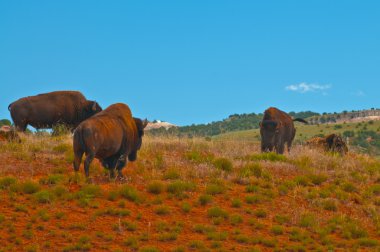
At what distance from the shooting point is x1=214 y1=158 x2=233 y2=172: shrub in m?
17.5

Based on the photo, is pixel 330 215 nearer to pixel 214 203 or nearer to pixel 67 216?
pixel 214 203

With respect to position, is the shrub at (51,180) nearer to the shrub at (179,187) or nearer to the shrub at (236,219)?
the shrub at (179,187)

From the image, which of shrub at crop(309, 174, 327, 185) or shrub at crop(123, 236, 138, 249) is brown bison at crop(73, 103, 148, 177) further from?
shrub at crop(309, 174, 327, 185)

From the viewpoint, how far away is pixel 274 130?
21.8m

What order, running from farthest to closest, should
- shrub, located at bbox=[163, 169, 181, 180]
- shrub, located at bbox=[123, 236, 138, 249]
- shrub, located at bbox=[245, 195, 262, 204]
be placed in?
1. shrub, located at bbox=[163, 169, 181, 180]
2. shrub, located at bbox=[245, 195, 262, 204]
3. shrub, located at bbox=[123, 236, 138, 249]

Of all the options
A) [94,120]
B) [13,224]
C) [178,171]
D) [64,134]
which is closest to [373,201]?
[178,171]

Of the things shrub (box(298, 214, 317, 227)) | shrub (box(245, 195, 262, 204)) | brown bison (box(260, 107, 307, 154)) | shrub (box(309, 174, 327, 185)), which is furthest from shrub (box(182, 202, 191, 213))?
brown bison (box(260, 107, 307, 154))

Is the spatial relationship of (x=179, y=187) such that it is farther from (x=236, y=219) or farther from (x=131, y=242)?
(x=131, y=242)

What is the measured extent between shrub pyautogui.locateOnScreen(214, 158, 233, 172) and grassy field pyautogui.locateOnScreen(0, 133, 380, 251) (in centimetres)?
3

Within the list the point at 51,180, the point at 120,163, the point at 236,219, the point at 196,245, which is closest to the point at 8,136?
the point at 51,180

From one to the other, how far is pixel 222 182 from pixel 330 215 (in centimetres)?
300

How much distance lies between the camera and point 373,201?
15.6 m

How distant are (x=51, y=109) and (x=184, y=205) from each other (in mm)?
A: 11546

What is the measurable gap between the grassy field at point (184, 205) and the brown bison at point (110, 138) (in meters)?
0.56
